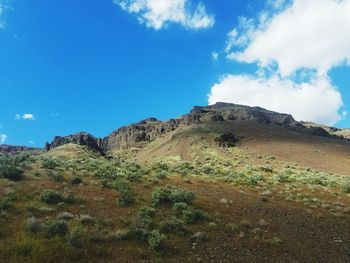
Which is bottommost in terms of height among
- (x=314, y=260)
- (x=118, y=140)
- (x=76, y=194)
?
(x=314, y=260)

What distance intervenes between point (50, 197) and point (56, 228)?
5266 mm

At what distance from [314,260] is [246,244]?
312cm

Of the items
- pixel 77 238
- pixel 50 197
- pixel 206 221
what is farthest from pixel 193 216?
pixel 50 197

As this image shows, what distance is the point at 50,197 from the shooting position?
22203mm

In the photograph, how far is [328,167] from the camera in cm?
5944

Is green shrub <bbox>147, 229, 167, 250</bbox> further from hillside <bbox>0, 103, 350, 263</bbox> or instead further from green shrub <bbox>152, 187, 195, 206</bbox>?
green shrub <bbox>152, 187, 195, 206</bbox>

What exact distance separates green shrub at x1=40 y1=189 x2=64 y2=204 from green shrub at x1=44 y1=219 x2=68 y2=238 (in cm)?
421

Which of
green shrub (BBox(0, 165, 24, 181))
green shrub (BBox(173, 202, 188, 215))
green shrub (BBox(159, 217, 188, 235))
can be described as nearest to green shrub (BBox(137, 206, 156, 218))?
green shrub (BBox(173, 202, 188, 215))

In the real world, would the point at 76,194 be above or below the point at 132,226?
above

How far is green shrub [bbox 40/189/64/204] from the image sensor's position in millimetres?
21891

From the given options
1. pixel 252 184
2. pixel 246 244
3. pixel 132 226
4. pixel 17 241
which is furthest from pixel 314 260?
pixel 252 184

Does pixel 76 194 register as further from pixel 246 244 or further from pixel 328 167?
pixel 328 167

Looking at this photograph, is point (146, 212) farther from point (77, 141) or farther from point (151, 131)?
point (151, 131)

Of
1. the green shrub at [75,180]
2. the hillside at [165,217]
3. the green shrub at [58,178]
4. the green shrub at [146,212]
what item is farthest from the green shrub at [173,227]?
the green shrub at [58,178]
